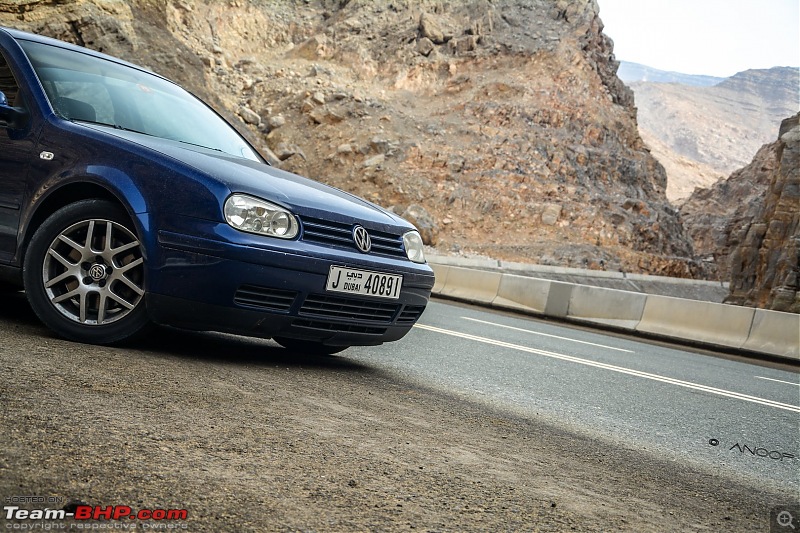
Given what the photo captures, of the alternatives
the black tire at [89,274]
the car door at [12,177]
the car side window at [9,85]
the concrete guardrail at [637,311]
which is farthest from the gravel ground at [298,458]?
the concrete guardrail at [637,311]

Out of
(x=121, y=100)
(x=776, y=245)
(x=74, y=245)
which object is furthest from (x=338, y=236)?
(x=776, y=245)

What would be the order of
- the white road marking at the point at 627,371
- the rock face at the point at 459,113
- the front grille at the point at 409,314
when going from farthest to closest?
1. the rock face at the point at 459,113
2. the white road marking at the point at 627,371
3. the front grille at the point at 409,314

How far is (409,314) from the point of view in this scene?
5727 millimetres

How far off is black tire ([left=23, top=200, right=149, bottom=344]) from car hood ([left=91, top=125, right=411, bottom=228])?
1.66 ft

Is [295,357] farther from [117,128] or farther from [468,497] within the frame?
[468,497]

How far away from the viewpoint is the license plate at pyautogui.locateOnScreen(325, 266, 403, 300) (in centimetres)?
506

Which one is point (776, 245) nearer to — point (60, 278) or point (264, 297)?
point (264, 297)

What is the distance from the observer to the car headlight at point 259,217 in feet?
15.7

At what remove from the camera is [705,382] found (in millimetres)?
8320

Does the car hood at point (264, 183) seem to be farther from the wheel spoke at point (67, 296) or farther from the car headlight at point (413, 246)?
the wheel spoke at point (67, 296)

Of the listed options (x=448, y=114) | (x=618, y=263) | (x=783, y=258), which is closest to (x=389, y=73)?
(x=448, y=114)

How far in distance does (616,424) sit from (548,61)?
54.3 metres

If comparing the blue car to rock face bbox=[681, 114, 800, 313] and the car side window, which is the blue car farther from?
rock face bbox=[681, 114, 800, 313]

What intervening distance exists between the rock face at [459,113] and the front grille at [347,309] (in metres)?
34.4
